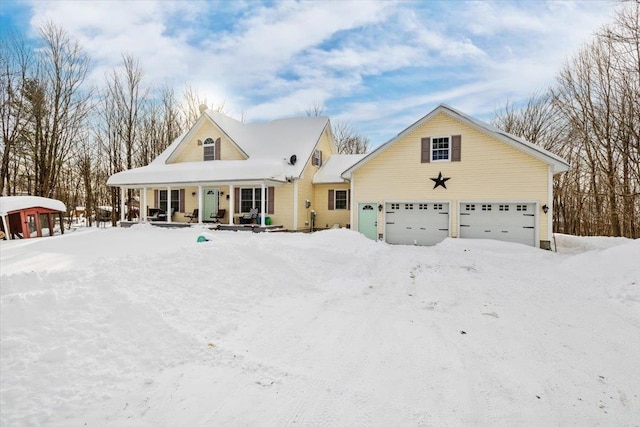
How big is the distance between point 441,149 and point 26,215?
18.0m

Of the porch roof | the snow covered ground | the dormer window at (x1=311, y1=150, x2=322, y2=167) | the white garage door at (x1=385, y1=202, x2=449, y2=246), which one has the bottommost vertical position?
the snow covered ground

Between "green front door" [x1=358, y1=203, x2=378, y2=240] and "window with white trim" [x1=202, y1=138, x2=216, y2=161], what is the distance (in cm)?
1056

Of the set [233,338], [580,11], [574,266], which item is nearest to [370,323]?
→ [233,338]

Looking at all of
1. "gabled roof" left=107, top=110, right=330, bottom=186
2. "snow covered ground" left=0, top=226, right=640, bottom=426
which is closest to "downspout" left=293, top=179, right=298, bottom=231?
"gabled roof" left=107, top=110, right=330, bottom=186

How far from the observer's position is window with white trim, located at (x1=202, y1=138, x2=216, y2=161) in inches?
800

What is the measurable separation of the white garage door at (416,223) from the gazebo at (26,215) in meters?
15.3

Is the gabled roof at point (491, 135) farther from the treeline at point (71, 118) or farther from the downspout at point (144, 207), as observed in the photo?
the treeline at point (71, 118)

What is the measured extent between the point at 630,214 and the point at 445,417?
21.9 m

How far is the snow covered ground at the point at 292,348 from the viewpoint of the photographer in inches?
105

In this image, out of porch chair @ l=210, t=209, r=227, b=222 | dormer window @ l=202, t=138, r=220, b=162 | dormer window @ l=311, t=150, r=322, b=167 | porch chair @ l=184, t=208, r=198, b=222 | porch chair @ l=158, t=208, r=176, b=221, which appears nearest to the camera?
porch chair @ l=210, t=209, r=227, b=222


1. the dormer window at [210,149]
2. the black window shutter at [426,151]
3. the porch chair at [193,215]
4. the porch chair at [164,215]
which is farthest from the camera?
the dormer window at [210,149]

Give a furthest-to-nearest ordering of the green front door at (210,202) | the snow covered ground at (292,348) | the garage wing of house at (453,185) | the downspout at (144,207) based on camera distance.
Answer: the downspout at (144,207)
the green front door at (210,202)
the garage wing of house at (453,185)
the snow covered ground at (292,348)

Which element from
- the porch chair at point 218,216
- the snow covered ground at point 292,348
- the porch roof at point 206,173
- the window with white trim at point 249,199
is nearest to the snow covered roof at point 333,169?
the porch roof at point 206,173

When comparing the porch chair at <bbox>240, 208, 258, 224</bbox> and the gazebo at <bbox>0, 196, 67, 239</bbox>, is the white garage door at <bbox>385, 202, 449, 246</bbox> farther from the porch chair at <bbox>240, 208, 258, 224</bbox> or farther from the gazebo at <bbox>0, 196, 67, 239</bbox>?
the gazebo at <bbox>0, 196, 67, 239</bbox>
